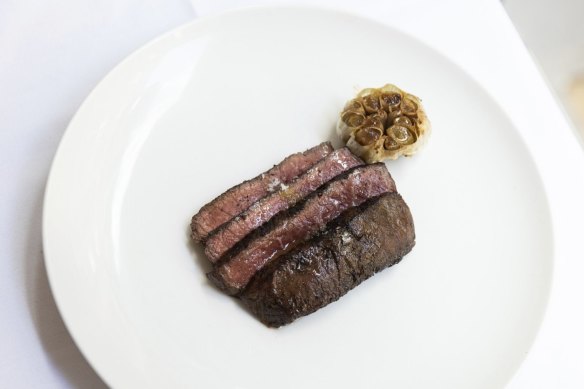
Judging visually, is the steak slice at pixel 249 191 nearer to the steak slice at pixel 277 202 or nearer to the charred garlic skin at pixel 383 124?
the steak slice at pixel 277 202

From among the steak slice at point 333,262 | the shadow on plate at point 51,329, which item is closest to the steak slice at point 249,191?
the steak slice at point 333,262

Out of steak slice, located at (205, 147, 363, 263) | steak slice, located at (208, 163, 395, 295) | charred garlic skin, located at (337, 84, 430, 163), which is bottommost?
steak slice, located at (208, 163, 395, 295)

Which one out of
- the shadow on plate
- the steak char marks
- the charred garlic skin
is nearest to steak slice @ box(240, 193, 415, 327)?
the steak char marks

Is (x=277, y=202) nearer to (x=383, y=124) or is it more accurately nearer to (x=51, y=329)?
(x=383, y=124)

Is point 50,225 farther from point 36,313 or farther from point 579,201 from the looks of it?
point 579,201

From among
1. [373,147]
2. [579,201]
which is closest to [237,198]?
[373,147]

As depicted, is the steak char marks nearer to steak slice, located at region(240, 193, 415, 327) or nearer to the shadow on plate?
steak slice, located at region(240, 193, 415, 327)
